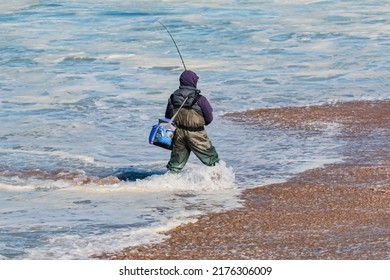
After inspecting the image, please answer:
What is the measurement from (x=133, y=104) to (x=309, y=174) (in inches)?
254

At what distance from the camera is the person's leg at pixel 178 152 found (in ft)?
36.8

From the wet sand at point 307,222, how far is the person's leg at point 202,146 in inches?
22.5

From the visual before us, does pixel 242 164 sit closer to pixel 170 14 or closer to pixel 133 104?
pixel 133 104

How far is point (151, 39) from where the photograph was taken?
2803 cm

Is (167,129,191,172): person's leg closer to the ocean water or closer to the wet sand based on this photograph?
the ocean water

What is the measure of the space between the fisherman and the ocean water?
417 mm

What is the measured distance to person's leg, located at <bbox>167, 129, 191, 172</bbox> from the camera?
11.2 m

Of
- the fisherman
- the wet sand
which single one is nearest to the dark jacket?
the fisherman

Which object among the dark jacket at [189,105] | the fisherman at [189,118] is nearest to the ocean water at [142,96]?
the fisherman at [189,118]

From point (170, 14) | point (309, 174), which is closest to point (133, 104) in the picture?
point (309, 174)

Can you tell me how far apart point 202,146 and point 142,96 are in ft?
25.4

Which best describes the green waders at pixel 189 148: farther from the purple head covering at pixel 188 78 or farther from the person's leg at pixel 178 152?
the purple head covering at pixel 188 78

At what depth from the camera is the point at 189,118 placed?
11.1 metres

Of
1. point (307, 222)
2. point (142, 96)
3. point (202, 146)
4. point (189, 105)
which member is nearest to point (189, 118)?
point (189, 105)
